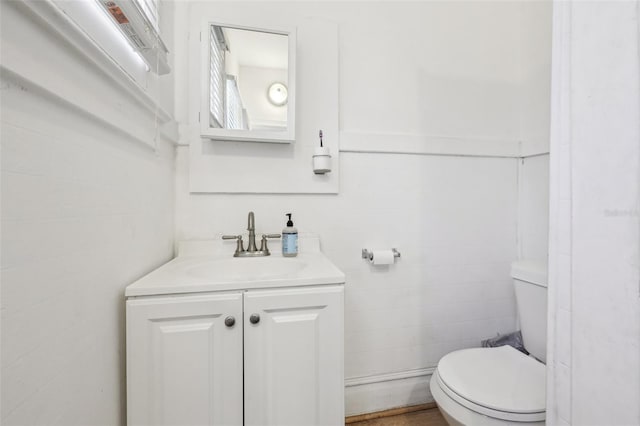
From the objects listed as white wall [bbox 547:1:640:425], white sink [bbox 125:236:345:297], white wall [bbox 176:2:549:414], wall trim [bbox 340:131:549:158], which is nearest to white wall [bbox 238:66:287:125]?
white wall [bbox 176:2:549:414]

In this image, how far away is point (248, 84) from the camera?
4.07 ft

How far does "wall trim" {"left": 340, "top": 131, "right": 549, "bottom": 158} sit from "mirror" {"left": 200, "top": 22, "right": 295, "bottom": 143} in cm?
36

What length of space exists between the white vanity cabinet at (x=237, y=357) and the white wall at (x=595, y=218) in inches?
24.1

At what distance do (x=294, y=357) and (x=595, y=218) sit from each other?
0.89 m

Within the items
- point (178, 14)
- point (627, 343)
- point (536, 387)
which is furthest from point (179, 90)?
point (536, 387)

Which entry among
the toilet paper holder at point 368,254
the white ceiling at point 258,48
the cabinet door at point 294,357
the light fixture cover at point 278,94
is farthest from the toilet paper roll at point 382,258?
the white ceiling at point 258,48

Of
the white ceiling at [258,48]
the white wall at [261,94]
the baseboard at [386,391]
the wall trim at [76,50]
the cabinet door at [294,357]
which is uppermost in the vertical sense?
the white ceiling at [258,48]

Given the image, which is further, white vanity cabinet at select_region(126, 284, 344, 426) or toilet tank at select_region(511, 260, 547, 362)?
toilet tank at select_region(511, 260, 547, 362)

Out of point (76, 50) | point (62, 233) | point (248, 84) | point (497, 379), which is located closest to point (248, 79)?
point (248, 84)

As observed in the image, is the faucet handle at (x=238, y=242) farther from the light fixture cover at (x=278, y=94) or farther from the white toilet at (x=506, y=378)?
the white toilet at (x=506, y=378)

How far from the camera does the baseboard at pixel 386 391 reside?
1395mm

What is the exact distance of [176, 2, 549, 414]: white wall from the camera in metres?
1.41

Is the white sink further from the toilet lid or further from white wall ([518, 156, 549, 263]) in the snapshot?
white wall ([518, 156, 549, 263])

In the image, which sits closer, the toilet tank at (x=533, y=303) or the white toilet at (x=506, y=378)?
the white toilet at (x=506, y=378)
